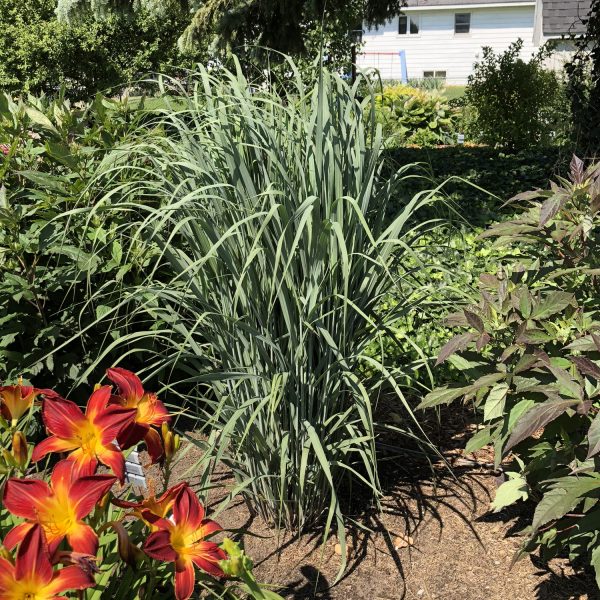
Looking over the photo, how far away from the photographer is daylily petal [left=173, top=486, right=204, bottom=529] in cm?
118

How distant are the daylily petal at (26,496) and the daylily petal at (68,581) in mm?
107

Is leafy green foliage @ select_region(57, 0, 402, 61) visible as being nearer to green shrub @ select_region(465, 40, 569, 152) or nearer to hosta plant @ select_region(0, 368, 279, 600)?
green shrub @ select_region(465, 40, 569, 152)

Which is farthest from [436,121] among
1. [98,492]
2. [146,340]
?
[98,492]

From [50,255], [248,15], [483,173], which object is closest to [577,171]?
[50,255]

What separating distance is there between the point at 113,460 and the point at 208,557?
218 millimetres

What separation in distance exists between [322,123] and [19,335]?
1628 mm

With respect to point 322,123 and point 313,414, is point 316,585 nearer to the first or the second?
point 313,414

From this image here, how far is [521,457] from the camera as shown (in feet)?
7.22

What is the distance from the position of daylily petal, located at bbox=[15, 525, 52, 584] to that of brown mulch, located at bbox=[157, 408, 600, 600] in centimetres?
114

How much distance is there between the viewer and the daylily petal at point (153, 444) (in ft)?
4.19

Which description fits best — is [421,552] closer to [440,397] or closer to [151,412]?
[440,397]

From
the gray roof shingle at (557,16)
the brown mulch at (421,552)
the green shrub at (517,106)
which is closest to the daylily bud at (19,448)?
the brown mulch at (421,552)

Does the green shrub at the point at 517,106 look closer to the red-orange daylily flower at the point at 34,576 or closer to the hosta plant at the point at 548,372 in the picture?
the hosta plant at the point at 548,372

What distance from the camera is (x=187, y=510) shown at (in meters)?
1.19
